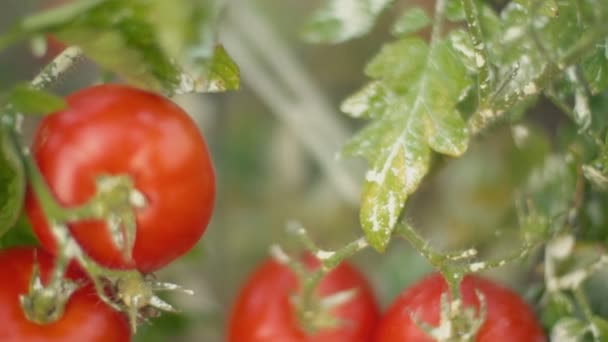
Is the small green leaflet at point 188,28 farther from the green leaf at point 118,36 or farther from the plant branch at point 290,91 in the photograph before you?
the plant branch at point 290,91

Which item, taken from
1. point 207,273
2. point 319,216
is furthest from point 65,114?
point 207,273

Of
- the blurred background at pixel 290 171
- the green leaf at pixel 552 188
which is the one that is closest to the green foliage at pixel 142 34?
the green leaf at pixel 552 188

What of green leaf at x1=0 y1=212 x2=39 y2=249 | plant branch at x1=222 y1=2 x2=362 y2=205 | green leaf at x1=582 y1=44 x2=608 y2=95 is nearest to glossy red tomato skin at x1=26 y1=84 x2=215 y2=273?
green leaf at x1=0 y1=212 x2=39 y2=249

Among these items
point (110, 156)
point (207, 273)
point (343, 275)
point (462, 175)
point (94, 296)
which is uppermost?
point (110, 156)

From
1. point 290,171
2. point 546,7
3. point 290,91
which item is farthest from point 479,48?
point 290,171

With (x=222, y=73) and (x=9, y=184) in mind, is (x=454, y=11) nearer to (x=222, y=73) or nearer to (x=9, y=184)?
(x=222, y=73)

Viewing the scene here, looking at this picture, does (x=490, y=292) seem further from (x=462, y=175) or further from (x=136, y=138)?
(x=462, y=175)
